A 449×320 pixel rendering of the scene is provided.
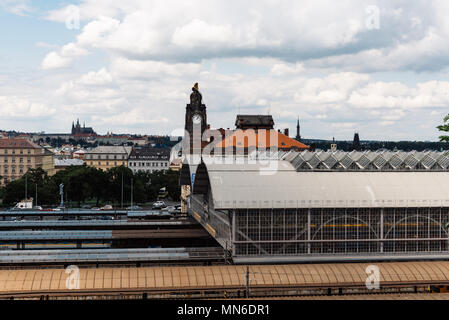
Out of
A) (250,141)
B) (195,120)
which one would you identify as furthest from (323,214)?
(195,120)

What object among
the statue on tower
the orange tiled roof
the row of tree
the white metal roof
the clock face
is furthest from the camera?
the row of tree

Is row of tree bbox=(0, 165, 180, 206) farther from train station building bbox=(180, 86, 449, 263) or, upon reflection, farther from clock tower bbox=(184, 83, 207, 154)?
train station building bbox=(180, 86, 449, 263)

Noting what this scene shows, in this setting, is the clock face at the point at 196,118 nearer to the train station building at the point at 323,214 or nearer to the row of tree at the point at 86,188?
the row of tree at the point at 86,188

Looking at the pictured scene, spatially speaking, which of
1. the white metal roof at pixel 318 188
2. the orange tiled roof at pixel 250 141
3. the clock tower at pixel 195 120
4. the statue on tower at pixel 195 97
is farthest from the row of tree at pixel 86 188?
the white metal roof at pixel 318 188

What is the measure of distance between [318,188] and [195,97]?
101m

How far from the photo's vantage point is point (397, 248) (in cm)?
5900

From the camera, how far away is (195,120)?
158 metres

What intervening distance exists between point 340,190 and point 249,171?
9358 mm

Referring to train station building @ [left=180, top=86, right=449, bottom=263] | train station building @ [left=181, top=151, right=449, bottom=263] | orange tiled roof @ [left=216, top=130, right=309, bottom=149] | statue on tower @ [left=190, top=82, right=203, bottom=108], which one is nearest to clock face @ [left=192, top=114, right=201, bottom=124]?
statue on tower @ [left=190, top=82, right=203, bottom=108]

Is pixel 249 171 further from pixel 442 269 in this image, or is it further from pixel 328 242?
pixel 442 269

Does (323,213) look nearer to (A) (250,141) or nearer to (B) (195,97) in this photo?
(A) (250,141)

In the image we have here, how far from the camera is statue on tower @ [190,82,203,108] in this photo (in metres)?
158
